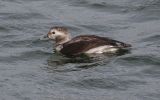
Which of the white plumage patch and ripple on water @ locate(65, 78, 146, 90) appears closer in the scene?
ripple on water @ locate(65, 78, 146, 90)

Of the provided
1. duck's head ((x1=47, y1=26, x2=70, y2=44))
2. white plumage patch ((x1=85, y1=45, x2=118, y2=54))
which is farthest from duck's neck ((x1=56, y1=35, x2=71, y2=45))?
white plumage patch ((x1=85, y1=45, x2=118, y2=54))

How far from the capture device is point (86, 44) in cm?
1634

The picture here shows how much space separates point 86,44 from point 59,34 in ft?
3.44

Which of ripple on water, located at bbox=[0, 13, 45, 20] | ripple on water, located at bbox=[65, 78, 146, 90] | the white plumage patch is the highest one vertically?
ripple on water, located at bbox=[0, 13, 45, 20]

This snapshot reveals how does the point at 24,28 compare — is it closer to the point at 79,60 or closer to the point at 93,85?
the point at 79,60

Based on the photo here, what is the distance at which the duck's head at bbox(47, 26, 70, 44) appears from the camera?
1716 centimetres

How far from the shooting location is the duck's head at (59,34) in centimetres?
1716

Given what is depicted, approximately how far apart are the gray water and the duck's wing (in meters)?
0.22

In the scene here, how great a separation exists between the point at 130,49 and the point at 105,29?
89.1 inches

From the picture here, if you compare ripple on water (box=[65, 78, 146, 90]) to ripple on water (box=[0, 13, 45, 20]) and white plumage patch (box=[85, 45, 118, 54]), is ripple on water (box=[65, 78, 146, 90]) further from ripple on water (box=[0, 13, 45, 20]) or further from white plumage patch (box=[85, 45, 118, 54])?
ripple on water (box=[0, 13, 45, 20])

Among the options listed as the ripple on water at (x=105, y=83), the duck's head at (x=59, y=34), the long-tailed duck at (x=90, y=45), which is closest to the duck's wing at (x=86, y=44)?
the long-tailed duck at (x=90, y=45)

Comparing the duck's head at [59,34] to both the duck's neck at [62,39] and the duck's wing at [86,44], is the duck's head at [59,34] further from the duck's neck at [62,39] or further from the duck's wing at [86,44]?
the duck's wing at [86,44]

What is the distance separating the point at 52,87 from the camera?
13.9 metres

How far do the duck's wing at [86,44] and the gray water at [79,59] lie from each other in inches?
8.8
